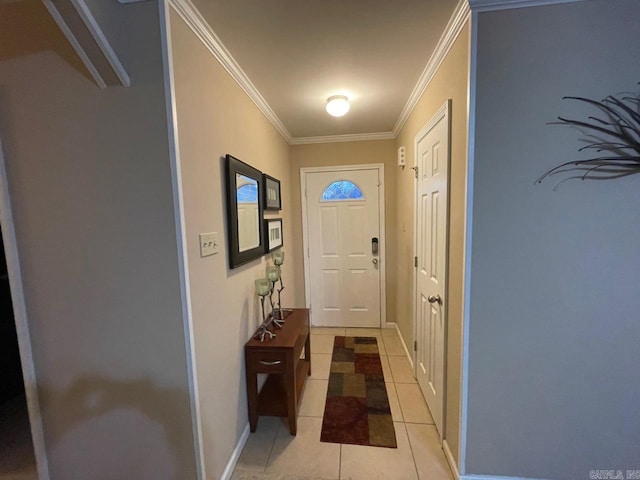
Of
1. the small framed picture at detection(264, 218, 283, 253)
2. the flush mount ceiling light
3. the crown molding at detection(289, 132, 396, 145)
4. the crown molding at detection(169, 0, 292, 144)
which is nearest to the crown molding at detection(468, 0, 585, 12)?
the flush mount ceiling light

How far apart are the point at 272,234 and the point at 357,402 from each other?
155 centimetres

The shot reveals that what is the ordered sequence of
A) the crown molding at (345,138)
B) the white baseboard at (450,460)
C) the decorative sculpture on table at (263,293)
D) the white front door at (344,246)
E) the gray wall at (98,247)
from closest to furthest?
1. the gray wall at (98,247)
2. the white baseboard at (450,460)
3. the decorative sculpture on table at (263,293)
4. the crown molding at (345,138)
5. the white front door at (344,246)

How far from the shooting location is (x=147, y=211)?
1.15 m

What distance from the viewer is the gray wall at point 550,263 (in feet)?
3.74

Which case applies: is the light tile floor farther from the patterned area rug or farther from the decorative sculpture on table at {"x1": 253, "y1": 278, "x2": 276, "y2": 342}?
the decorative sculpture on table at {"x1": 253, "y1": 278, "x2": 276, "y2": 342}

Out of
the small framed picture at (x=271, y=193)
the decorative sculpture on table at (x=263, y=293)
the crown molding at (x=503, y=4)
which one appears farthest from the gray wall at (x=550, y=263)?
the small framed picture at (x=271, y=193)

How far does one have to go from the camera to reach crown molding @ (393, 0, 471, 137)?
121 centimetres

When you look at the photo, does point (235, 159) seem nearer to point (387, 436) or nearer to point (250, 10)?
point (250, 10)

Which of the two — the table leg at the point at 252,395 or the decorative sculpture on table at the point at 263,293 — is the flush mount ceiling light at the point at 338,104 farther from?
the table leg at the point at 252,395

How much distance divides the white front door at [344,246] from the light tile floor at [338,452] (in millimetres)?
1312

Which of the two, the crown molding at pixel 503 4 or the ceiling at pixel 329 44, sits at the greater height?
the ceiling at pixel 329 44

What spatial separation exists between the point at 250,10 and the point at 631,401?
8.40 feet

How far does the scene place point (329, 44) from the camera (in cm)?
147

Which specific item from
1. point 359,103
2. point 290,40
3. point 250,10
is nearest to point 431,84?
point 359,103
